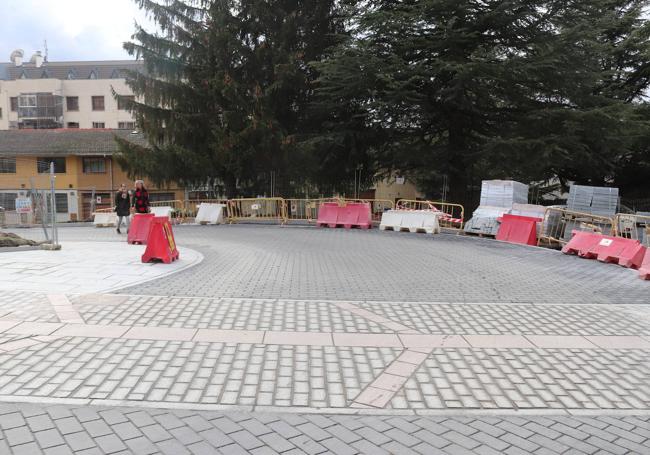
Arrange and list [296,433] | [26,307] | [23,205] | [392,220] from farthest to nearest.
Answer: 1. [23,205]
2. [392,220]
3. [26,307]
4. [296,433]

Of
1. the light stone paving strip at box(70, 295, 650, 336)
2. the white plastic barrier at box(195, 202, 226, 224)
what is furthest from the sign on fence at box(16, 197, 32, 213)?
the light stone paving strip at box(70, 295, 650, 336)

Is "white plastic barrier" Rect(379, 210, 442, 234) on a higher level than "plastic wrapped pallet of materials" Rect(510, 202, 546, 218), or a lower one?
lower

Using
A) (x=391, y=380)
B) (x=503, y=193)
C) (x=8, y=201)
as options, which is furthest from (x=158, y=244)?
(x=8, y=201)

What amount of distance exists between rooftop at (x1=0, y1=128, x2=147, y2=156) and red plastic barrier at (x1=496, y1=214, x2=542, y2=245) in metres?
31.4

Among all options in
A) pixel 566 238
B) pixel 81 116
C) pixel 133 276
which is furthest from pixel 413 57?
pixel 81 116

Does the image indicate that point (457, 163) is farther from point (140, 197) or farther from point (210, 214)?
point (140, 197)

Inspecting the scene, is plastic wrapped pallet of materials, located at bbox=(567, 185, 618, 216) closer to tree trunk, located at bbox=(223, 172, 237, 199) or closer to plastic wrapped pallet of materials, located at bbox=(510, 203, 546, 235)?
plastic wrapped pallet of materials, located at bbox=(510, 203, 546, 235)

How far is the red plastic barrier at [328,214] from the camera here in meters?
18.9

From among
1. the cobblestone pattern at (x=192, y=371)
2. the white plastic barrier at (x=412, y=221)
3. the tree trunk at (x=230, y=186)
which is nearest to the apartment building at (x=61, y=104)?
the tree trunk at (x=230, y=186)

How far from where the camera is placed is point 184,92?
925 inches

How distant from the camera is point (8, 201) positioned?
26547 mm

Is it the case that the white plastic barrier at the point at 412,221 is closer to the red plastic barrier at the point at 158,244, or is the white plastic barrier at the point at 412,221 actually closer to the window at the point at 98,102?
the red plastic barrier at the point at 158,244

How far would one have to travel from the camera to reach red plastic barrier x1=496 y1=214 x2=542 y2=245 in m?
14.2

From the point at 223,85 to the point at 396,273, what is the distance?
16829 millimetres
